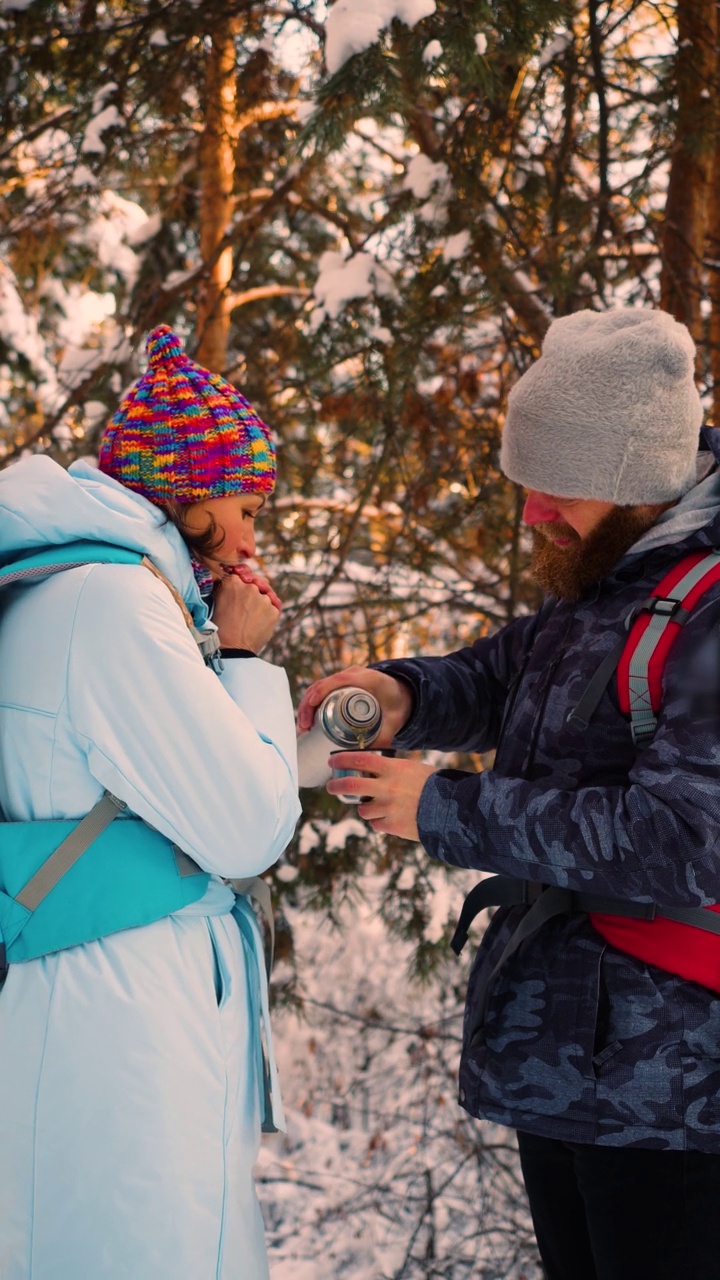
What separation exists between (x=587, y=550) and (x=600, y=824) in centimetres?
50

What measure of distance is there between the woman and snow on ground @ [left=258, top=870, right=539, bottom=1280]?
1933 millimetres

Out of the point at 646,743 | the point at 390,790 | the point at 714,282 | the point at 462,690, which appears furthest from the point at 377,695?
the point at 714,282

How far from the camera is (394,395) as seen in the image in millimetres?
3176

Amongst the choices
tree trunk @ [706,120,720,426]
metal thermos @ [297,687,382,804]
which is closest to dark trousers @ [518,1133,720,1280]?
metal thermos @ [297,687,382,804]

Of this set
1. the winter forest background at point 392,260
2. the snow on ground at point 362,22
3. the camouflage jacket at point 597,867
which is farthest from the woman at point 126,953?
the winter forest background at point 392,260

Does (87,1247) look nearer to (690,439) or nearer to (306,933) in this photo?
(690,439)

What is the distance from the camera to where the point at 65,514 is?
57.2 inches

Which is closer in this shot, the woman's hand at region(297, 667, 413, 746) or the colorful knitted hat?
the colorful knitted hat

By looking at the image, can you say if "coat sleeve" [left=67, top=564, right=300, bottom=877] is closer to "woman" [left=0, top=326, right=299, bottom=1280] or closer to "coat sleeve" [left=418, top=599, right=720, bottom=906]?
"woman" [left=0, top=326, right=299, bottom=1280]

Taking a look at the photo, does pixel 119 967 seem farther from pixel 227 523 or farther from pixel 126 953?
pixel 227 523

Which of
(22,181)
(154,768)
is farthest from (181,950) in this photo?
(22,181)

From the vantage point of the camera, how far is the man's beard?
166 centimetres

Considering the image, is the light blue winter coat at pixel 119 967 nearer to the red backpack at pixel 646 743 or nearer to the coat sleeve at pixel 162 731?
the coat sleeve at pixel 162 731

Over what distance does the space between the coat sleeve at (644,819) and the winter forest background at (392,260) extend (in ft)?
5.09
